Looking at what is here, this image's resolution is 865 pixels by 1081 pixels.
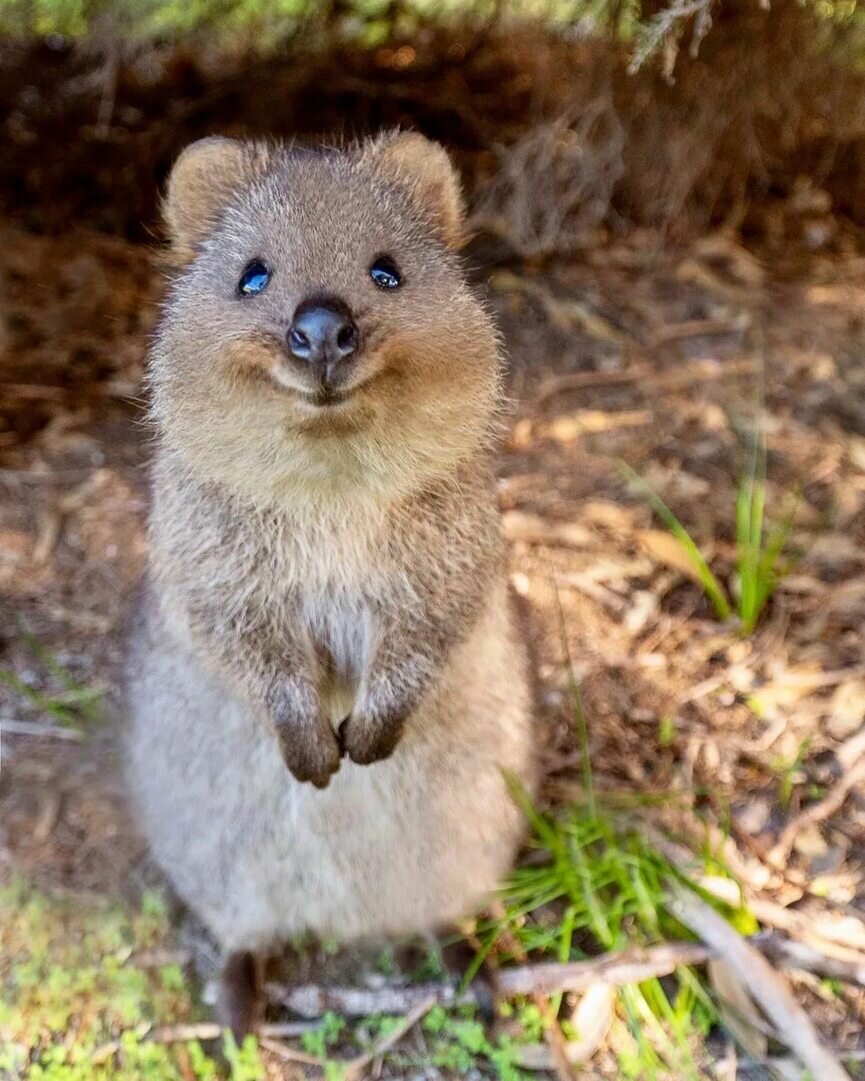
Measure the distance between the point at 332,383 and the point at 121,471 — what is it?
117 inches

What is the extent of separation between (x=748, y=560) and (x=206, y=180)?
2328 mm

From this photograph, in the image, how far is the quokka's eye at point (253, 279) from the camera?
236 centimetres

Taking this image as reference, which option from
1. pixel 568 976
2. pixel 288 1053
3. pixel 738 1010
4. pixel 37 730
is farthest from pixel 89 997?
pixel 738 1010

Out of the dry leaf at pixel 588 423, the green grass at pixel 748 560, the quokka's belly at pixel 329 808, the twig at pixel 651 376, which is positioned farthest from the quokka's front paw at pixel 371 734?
the twig at pixel 651 376

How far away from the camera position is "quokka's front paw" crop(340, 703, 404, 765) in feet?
8.97

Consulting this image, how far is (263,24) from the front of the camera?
5652mm

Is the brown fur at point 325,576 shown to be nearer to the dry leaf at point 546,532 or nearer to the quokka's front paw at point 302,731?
the quokka's front paw at point 302,731

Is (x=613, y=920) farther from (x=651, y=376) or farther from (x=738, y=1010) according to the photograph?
(x=651, y=376)

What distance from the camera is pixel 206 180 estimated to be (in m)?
2.67

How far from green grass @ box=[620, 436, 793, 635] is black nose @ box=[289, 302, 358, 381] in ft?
7.46

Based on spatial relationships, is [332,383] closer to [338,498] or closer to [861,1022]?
[338,498]

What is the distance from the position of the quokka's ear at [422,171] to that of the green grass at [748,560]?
1734mm

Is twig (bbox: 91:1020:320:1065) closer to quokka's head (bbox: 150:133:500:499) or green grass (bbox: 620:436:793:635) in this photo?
quokka's head (bbox: 150:133:500:499)

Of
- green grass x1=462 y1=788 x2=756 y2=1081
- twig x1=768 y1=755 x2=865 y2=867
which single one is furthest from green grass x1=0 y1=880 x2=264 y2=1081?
A: twig x1=768 y1=755 x2=865 y2=867
